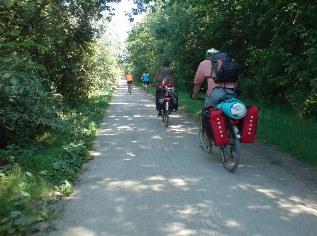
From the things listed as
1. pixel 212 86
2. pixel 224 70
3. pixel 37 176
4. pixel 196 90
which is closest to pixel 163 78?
pixel 196 90

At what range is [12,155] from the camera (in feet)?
23.9

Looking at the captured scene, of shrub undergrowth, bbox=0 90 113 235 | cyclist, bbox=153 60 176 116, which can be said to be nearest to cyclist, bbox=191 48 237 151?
shrub undergrowth, bbox=0 90 113 235

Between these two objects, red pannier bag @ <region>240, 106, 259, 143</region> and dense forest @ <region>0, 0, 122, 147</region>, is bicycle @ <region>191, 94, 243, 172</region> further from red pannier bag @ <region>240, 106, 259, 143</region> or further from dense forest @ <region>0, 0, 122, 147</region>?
dense forest @ <region>0, 0, 122, 147</region>

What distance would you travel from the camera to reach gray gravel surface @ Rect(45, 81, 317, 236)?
382 cm

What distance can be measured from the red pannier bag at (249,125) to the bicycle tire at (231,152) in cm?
16

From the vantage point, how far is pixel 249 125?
5.92 meters

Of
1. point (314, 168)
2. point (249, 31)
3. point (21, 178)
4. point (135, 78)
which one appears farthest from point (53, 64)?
point (135, 78)

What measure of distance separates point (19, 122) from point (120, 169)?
10.4ft

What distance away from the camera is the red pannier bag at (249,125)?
5914mm

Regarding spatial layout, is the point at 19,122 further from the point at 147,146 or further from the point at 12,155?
the point at 147,146

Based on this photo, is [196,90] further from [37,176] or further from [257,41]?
[257,41]

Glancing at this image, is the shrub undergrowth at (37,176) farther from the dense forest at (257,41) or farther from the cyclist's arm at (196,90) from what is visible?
the dense forest at (257,41)

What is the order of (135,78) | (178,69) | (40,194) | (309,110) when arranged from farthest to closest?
(135,78) < (178,69) < (309,110) < (40,194)

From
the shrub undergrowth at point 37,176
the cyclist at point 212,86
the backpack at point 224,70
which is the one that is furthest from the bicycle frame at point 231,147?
the shrub undergrowth at point 37,176
